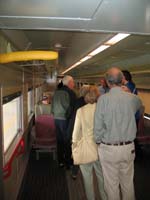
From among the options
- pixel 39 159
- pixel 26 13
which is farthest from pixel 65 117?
pixel 26 13

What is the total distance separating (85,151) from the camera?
328cm

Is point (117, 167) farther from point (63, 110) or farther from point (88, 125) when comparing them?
point (63, 110)

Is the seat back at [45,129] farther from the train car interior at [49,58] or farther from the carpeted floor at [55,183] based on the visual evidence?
the carpeted floor at [55,183]

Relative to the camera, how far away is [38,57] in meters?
2.62

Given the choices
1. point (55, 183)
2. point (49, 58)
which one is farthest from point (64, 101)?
point (49, 58)

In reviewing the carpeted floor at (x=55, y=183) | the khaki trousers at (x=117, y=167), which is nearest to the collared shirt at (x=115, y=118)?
the khaki trousers at (x=117, y=167)

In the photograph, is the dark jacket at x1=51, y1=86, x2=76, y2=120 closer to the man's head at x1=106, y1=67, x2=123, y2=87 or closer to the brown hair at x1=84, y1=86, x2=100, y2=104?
the brown hair at x1=84, y1=86, x2=100, y2=104

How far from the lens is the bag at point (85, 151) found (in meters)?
3.26

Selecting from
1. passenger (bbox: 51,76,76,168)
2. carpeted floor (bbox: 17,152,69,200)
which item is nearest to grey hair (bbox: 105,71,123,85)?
carpeted floor (bbox: 17,152,69,200)

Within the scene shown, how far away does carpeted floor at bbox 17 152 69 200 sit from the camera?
4062mm

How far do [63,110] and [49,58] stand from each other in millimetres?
2541

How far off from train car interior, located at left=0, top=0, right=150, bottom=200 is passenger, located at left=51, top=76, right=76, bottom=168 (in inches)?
11.8

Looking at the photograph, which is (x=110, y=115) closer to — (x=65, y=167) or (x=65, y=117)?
(x=65, y=117)

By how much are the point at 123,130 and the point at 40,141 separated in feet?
10.7
